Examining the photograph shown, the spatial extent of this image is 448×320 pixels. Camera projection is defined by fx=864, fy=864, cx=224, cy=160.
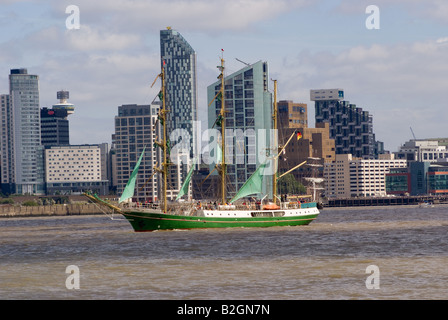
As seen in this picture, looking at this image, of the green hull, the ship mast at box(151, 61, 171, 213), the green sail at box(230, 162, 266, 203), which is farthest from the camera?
the green sail at box(230, 162, 266, 203)

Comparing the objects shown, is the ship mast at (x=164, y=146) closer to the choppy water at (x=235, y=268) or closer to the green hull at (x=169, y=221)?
the green hull at (x=169, y=221)

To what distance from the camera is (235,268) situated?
184 feet

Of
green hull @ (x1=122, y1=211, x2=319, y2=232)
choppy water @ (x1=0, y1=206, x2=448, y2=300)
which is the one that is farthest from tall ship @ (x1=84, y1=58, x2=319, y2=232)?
choppy water @ (x1=0, y1=206, x2=448, y2=300)

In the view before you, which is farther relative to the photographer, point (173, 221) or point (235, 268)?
point (173, 221)

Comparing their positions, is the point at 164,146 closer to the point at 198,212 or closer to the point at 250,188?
the point at 198,212

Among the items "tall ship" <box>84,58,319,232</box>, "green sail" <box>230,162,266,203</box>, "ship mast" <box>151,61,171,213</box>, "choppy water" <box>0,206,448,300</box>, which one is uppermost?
"ship mast" <box>151,61,171,213</box>

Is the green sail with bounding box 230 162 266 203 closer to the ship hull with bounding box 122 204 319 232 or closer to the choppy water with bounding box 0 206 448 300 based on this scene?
the ship hull with bounding box 122 204 319 232

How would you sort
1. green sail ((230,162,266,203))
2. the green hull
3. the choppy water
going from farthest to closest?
green sail ((230,162,266,203)), the green hull, the choppy water

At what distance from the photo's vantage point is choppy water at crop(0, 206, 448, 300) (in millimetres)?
44156

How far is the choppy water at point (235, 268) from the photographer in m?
44.2

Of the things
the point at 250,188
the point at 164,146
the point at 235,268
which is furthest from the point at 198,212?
the point at 235,268

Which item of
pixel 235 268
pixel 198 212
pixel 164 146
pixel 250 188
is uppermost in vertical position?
pixel 164 146

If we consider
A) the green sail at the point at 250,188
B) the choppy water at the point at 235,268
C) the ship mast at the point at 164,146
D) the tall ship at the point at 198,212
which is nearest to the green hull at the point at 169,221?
the tall ship at the point at 198,212
